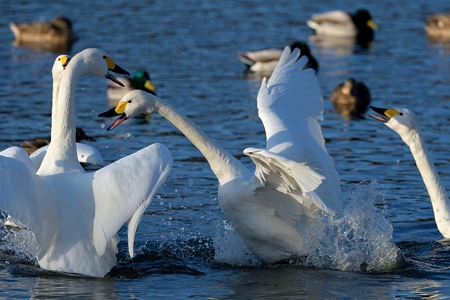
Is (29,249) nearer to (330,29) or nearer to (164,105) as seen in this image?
(164,105)

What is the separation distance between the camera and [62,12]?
25.1 metres

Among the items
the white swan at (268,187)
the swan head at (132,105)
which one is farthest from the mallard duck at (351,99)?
the swan head at (132,105)

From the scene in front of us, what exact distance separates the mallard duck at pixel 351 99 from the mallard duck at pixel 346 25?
267 inches

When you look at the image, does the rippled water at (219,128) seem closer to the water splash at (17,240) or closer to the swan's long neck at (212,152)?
the water splash at (17,240)

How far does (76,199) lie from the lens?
7.91 meters

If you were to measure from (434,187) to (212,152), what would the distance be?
2283mm

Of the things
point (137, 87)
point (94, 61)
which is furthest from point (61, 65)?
point (137, 87)

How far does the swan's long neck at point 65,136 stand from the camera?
27.7 ft

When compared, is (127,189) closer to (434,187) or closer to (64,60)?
(64,60)

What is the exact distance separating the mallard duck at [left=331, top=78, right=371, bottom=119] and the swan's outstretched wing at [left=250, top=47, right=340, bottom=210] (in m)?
5.45

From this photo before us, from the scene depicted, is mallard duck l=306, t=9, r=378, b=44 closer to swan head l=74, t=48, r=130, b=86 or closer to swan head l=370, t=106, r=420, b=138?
swan head l=370, t=106, r=420, b=138

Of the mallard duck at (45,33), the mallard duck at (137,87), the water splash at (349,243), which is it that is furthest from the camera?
the mallard duck at (45,33)

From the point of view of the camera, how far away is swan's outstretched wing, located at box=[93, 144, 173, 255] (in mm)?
7453

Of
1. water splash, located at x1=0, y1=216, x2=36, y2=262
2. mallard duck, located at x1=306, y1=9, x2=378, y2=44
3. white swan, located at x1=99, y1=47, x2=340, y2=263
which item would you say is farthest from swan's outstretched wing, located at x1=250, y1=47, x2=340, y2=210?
mallard duck, located at x1=306, y1=9, x2=378, y2=44
